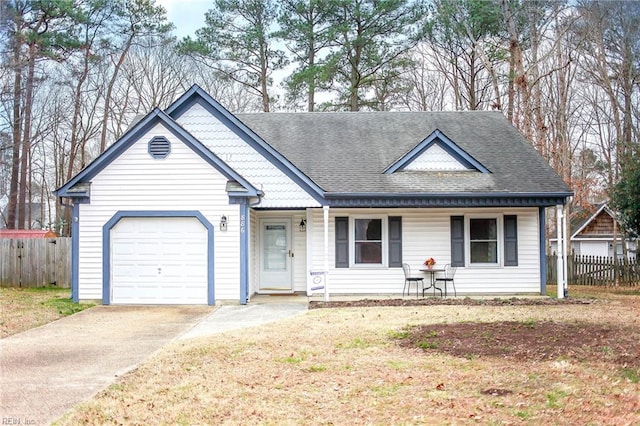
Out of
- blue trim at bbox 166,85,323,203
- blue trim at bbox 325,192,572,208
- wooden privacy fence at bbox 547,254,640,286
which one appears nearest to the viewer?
blue trim at bbox 166,85,323,203

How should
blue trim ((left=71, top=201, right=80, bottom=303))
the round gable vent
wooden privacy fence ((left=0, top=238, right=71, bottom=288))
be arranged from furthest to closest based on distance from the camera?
wooden privacy fence ((left=0, top=238, right=71, bottom=288)) < blue trim ((left=71, top=201, right=80, bottom=303)) < the round gable vent

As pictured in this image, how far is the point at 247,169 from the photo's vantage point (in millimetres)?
16000

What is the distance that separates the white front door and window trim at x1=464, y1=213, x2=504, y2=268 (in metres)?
4.79

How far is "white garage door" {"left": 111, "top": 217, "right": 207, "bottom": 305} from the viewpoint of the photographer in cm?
1499

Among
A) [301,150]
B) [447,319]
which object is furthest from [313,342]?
[301,150]

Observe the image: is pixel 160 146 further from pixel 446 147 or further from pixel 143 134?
pixel 446 147

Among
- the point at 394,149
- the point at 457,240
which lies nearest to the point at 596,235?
the point at 394,149

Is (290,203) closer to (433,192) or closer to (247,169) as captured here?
(247,169)

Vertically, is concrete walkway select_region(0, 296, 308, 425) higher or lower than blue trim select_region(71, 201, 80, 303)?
lower

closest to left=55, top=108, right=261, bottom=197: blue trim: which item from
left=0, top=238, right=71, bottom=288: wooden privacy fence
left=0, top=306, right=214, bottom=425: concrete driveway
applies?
left=0, top=306, right=214, bottom=425: concrete driveway

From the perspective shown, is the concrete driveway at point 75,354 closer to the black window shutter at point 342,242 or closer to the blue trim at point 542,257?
the black window shutter at point 342,242

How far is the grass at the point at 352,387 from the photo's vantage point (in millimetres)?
5801

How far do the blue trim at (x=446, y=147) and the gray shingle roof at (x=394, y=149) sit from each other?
0.65ft

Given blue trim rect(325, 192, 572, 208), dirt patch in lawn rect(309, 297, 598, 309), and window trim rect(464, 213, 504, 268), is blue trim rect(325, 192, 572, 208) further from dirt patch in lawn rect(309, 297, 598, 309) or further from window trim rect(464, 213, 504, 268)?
dirt patch in lawn rect(309, 297, 598, 309)
